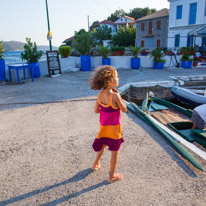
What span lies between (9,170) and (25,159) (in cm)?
32

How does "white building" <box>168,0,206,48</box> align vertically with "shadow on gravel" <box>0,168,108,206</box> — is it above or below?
above

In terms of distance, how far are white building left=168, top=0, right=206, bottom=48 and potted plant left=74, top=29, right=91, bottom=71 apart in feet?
51.8

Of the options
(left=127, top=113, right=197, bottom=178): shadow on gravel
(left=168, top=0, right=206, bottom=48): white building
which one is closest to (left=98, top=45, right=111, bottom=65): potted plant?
(left=127, top=113, right=197, bottom=178): shadow on gravel

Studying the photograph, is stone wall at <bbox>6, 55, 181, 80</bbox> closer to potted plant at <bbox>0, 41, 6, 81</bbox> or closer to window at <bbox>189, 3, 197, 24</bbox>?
potted plant at <bbox>0, 41, 6, 81</bbox>

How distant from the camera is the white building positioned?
24.6 metres

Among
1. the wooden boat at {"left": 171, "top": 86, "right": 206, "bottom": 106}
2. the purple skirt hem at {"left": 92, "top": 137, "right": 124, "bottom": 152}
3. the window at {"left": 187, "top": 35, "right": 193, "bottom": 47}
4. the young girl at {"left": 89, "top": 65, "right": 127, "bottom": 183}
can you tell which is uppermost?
the window at {"left": 187, "top": 35, "right": 193, "bottom": 47}

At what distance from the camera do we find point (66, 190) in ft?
8.20

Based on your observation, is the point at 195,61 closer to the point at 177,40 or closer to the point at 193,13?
the point at 193,13

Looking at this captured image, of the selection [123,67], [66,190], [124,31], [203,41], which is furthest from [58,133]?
[124,31]

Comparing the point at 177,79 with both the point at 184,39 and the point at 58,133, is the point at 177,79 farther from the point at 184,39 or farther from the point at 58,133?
the point at 184,39

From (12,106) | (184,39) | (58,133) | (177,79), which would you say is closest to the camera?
(58,133)

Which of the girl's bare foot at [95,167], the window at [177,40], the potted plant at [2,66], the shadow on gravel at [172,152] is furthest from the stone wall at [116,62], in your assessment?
the window at [177,40]

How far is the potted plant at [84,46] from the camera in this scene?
13.0m

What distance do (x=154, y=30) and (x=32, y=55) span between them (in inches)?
1231
